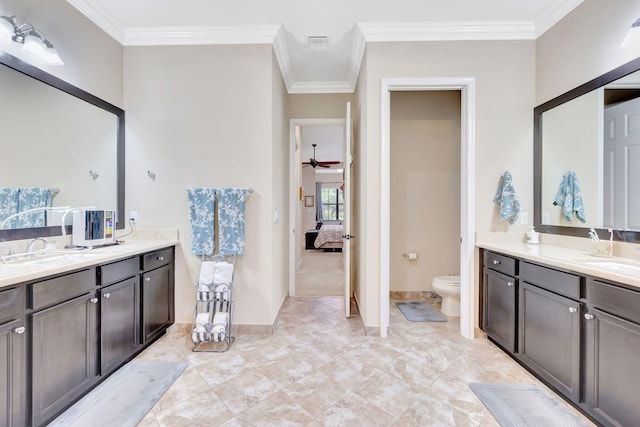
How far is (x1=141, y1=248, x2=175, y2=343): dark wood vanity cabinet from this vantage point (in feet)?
7.43

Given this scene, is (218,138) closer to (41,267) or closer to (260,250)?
(260,250)

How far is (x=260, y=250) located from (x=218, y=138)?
114 cm

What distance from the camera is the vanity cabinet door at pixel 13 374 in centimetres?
126

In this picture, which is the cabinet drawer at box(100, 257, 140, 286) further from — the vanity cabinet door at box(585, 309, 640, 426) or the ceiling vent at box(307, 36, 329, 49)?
the vanity cabinet door at box(585, 309, 640, 426)

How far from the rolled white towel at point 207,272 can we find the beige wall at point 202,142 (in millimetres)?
226

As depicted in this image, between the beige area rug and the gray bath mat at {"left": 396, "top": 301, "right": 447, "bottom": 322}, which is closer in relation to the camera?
the gray bath mat at {"left": 396, "top": 301, "right": 447, "bottom": 322}

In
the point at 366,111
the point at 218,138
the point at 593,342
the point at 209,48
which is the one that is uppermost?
the point at 209,48

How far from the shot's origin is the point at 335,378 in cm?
194

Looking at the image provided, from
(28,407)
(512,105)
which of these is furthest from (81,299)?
(512,105)

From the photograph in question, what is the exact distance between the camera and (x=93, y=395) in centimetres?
175

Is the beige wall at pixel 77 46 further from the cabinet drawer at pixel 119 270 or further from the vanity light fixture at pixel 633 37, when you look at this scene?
the vanity light fixture at pixel 633 37

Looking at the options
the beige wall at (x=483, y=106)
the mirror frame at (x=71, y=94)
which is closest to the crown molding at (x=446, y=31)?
the beige wall at (x=483, y=106)

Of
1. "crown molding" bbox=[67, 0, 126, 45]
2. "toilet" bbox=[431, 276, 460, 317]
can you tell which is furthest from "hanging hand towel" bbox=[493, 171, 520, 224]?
"crown molding" bbox=[67, 0, 126, 45]

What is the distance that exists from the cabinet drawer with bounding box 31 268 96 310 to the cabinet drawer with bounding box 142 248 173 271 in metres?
0.48
